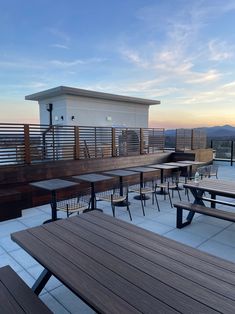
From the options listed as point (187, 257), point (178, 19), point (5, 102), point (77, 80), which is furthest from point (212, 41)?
point (5, 102)

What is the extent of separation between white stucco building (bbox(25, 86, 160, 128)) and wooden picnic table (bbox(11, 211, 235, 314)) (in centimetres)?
714

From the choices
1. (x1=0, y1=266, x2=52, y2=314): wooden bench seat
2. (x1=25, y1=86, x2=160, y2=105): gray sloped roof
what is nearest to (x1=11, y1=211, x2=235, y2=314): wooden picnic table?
(x1=0, y1=266, x2=52, y2=314): wooden bench seat

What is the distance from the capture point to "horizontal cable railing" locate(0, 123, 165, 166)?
4969 mm

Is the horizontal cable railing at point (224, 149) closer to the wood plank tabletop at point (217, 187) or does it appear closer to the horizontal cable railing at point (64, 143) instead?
the horizontal cable railing at point (64, 143)

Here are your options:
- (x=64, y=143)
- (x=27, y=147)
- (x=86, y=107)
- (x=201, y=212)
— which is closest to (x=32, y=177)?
(x=27, y=147)

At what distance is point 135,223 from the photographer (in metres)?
4.12

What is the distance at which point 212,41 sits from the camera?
7609 millimetres

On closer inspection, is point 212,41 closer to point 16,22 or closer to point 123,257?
point 16,22

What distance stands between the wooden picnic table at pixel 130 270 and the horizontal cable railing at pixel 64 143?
339cm

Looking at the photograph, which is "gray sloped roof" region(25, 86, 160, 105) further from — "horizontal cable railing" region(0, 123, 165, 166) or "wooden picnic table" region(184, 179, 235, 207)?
"wooden picnic table" region(184, 179, 235, 207)

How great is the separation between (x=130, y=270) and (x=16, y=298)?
2.53 ft

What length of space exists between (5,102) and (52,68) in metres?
3.39

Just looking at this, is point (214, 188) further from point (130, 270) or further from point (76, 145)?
point (76, 145)

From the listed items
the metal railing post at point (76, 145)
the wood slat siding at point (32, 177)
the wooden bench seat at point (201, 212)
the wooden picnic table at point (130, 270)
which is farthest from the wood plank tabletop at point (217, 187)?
the metal railing post at point (76, 145)
